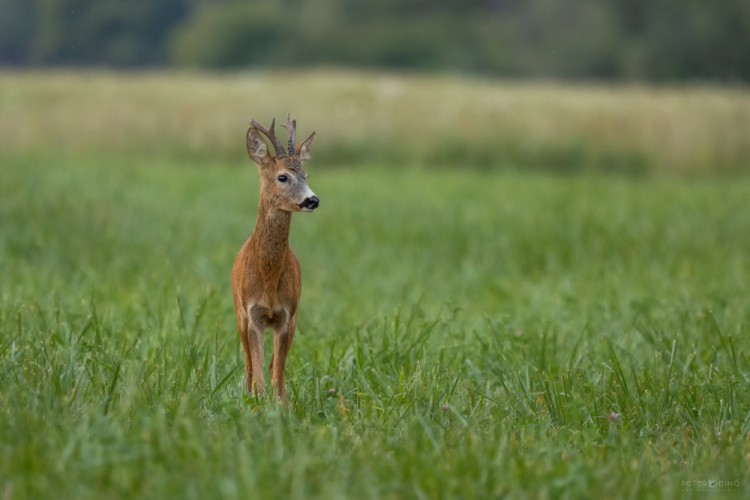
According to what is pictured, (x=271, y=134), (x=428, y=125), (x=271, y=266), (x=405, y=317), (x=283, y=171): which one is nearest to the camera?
(x=271, y=134)

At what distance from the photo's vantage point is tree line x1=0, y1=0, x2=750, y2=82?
37.0m

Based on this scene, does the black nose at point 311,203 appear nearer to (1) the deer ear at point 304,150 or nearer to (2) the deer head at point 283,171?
(2) the deer head at point 283,171

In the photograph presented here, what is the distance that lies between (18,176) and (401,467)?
32.7 feet

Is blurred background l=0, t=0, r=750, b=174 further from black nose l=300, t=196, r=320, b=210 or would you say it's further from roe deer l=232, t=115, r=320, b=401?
black nose l=300, t=196, r=320, b=210

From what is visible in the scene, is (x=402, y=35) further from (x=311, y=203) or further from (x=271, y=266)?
(x=311, y=203)

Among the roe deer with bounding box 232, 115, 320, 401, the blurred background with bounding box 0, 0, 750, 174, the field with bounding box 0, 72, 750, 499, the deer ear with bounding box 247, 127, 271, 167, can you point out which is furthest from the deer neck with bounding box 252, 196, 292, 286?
the blurred background with bounding box 0, 0, 750, 174

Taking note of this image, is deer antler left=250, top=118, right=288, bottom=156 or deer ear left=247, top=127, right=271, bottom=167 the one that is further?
deer ear left=247, top=127, right=271, bottom=167

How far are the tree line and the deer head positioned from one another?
91.2ft

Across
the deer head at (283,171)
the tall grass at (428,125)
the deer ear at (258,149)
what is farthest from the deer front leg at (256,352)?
the tall grass at (428,125)

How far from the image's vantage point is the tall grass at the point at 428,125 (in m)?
18.0

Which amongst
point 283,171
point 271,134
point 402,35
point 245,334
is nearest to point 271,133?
point 271,134

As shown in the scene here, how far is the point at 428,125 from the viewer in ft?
61.1

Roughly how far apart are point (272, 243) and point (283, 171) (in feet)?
0.77

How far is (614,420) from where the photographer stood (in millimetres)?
3906
